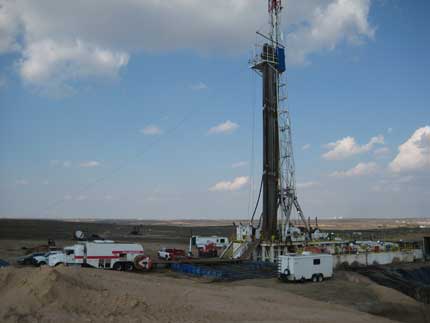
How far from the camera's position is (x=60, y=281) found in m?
15.4

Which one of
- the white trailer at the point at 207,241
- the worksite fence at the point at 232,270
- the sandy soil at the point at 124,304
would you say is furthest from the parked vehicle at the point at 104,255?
the white trailer at the point at 207,241

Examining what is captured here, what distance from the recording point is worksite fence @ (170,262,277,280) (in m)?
27.7

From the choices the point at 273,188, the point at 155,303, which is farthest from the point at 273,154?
the point at 155,303

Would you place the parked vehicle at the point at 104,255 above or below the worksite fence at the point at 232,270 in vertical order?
above

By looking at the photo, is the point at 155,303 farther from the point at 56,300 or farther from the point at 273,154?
the point at 273,154

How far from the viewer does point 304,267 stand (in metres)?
27.2

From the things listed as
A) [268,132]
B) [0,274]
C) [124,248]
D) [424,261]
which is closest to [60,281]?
[0,274]

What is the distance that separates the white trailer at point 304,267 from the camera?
26.7 metres

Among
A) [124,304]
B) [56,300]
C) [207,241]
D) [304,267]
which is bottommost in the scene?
[304,267]

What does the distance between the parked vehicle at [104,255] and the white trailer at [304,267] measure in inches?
389

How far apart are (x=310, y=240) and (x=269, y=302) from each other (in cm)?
2113

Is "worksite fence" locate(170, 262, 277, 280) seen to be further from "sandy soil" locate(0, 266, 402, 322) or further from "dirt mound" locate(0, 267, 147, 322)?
"dirt mound" locate(0, 267, 147, 322)

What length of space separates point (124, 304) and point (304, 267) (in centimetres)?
1532

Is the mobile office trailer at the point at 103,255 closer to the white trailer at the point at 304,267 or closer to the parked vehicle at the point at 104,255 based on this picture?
the parked vehicle at the point at 104,255
